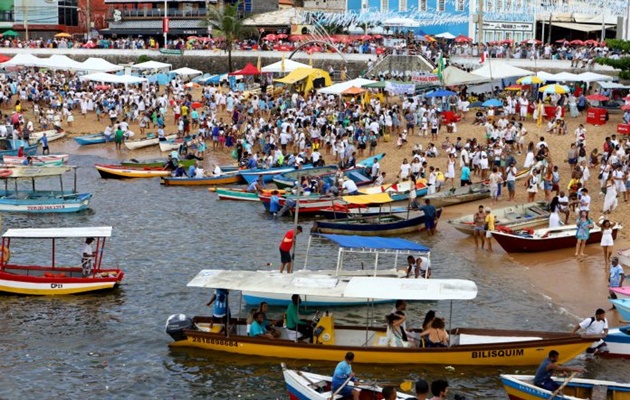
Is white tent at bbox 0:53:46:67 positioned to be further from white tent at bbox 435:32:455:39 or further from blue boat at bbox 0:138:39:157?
white tent at bbox 435:32:455:39

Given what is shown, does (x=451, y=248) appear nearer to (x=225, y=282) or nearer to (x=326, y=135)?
(x=225, y=282)

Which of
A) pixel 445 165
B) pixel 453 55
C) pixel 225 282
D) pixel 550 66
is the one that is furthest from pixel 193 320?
pixel 453 55

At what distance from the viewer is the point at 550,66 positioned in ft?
205

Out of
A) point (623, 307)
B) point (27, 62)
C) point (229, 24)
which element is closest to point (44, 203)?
point (623, 307)

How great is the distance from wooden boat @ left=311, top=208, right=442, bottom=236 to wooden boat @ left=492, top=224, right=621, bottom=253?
3684 millimetres

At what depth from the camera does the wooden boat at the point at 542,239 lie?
3069cm

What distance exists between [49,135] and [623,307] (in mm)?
41474

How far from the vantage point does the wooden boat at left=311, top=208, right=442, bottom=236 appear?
33.6 meters

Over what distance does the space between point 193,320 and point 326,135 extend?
26.0 metres

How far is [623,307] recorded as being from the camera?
23688mm

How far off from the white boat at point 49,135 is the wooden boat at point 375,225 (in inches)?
1064

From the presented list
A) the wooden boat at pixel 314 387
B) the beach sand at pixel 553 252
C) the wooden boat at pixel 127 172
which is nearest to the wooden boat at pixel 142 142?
the beach sand at pixel 553 252

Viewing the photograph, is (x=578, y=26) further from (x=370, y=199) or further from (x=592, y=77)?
(x=370, y=199)

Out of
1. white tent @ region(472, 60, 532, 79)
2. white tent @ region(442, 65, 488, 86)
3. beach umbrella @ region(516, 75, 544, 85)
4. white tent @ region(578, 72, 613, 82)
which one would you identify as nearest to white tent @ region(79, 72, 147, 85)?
white tent @ region(442, 65, 488, 86)
